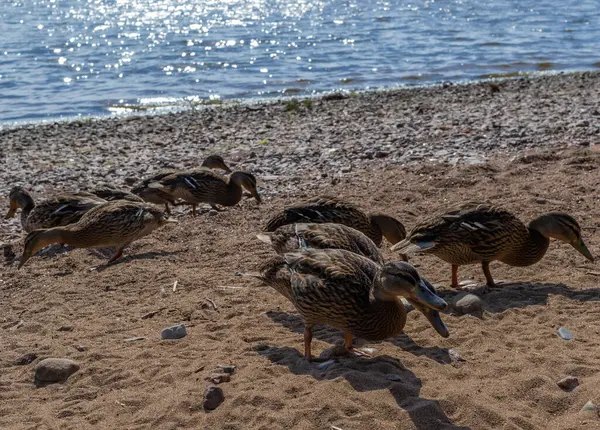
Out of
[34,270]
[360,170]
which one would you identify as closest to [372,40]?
[360,170]

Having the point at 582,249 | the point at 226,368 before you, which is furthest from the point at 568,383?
the point at 582,249

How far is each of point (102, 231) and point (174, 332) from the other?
3.37 metres

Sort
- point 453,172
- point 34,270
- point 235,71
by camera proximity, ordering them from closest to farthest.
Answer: point 34,270, point 453,172, point 235,71

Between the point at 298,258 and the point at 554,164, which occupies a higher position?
the point at 298,258

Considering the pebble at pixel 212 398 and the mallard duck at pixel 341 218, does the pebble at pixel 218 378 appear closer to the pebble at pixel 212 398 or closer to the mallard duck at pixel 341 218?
the pebble at pixel 212 398

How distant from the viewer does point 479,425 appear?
18.6 feet

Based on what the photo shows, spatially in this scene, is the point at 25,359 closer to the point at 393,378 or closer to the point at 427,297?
the point at 393,378

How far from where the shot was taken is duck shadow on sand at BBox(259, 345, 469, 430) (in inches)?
226

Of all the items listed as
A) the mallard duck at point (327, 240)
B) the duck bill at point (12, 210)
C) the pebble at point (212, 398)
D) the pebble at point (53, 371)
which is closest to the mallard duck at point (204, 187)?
the duck bill at point (12, 210)

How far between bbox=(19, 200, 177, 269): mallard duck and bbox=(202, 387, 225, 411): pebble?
457cm

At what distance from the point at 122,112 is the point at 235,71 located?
563 cm

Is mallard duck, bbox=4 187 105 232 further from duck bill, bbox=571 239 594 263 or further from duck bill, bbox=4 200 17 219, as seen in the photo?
duck bill, bbox=571 239 594 263

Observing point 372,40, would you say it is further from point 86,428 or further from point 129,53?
point 86,428

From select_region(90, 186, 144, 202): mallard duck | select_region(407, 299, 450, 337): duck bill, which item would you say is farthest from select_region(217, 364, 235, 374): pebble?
select_region(90, 186, 144, 202): mallard duck
